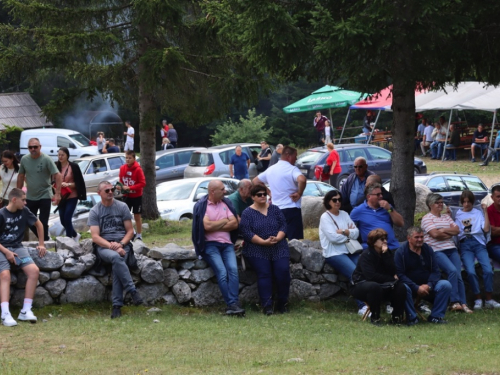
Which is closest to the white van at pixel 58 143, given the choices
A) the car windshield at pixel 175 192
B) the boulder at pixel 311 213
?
the car windshield at pixel 175 192

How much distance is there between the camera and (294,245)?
36.3ft

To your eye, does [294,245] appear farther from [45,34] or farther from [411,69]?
[45,34]

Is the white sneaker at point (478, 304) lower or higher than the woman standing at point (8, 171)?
lower

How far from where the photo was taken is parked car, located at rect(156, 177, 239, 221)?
1947 centimetres

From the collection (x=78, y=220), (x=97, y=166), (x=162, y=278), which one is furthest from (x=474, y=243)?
(x=97, y=166)

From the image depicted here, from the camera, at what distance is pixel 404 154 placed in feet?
40.8

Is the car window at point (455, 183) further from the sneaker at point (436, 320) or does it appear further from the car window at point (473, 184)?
the sneaker at point (436, 320)

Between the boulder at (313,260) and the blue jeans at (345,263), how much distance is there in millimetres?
173

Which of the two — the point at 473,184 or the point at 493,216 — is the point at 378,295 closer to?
the point at 493,216

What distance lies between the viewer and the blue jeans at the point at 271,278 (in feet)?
33.8

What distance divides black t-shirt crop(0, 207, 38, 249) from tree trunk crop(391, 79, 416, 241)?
5.78m

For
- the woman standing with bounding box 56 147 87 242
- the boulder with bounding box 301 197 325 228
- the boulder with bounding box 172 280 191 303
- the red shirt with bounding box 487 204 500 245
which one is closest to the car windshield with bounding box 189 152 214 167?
the boulder with bounding box 301 197 325 228

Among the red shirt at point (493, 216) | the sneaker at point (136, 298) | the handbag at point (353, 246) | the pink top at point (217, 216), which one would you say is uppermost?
the pink top at point (217, 216)

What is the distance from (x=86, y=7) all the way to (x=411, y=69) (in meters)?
8.68
